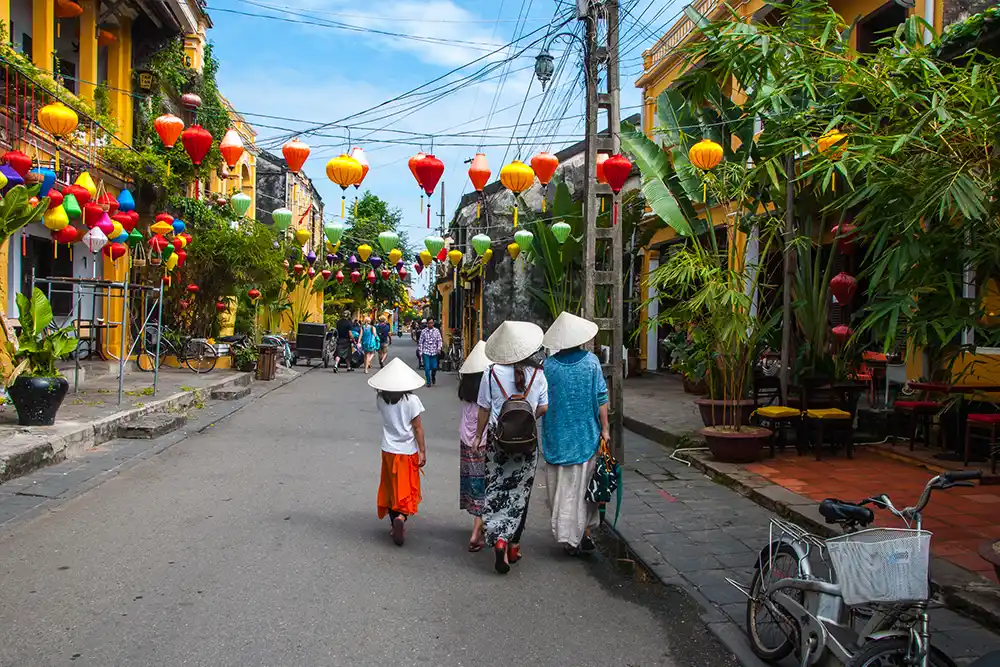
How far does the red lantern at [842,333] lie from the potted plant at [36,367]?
992 cm

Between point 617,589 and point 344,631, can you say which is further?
point 617,589

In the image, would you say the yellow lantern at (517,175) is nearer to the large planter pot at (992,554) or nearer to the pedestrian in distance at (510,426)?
the pedestrian in distance at (510,426)

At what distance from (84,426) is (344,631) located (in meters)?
6.80

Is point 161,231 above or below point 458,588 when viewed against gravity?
above

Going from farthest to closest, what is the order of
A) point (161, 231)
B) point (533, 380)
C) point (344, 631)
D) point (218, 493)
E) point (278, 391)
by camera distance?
→ point (278, 391), point (161, 231), point (218, 493), point (533, 380), point (344, 631)

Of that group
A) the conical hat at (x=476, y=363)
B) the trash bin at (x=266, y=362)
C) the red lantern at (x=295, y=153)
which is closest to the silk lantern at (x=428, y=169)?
the red lantern at (x=295, y=153)

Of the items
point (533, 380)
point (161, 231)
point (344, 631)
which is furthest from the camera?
Answer: point (161, 231)

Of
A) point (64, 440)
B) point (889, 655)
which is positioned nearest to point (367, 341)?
point (64, 440)

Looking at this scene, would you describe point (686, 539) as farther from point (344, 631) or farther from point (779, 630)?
point (344, 631)

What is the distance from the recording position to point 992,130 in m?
3.73

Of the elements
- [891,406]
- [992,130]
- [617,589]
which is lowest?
[617,589]

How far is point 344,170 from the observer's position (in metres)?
9.27

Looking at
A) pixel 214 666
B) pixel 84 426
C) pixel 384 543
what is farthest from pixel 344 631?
pixel 84 426

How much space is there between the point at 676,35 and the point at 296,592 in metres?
17.5
